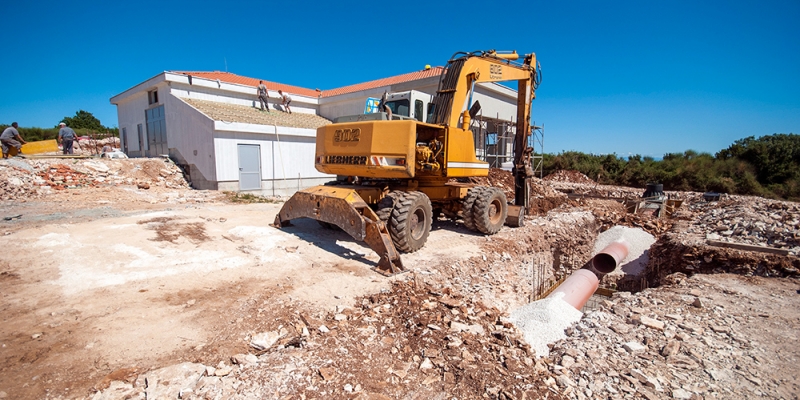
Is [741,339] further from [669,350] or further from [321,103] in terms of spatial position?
[321,103]

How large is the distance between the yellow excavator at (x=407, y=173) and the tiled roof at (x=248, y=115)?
28.7ft

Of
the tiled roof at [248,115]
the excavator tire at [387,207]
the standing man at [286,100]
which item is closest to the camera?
the excavator tire at [387,207]

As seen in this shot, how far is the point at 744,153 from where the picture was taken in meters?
22.3

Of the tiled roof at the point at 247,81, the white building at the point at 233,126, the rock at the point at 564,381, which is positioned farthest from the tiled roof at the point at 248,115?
the rock at the point at 564,381

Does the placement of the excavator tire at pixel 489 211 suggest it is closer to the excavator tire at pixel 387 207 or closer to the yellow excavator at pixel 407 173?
the yellow excavator at pixel 407 173

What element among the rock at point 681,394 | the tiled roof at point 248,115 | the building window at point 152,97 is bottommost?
the rock at point 681,394

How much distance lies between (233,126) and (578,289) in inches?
488

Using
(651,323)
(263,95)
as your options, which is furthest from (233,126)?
(651,323)

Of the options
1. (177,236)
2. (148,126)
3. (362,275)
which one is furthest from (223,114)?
(362,275)

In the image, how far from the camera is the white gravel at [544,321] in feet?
13.2

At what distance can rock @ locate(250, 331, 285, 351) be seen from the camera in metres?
3.18

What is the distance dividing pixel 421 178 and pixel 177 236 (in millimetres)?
4523

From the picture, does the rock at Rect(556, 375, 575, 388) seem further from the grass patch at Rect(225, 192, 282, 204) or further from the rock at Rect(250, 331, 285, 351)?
the grass patch at Rect(225, 192, 282, 204)

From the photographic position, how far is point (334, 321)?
3701 millimetres
